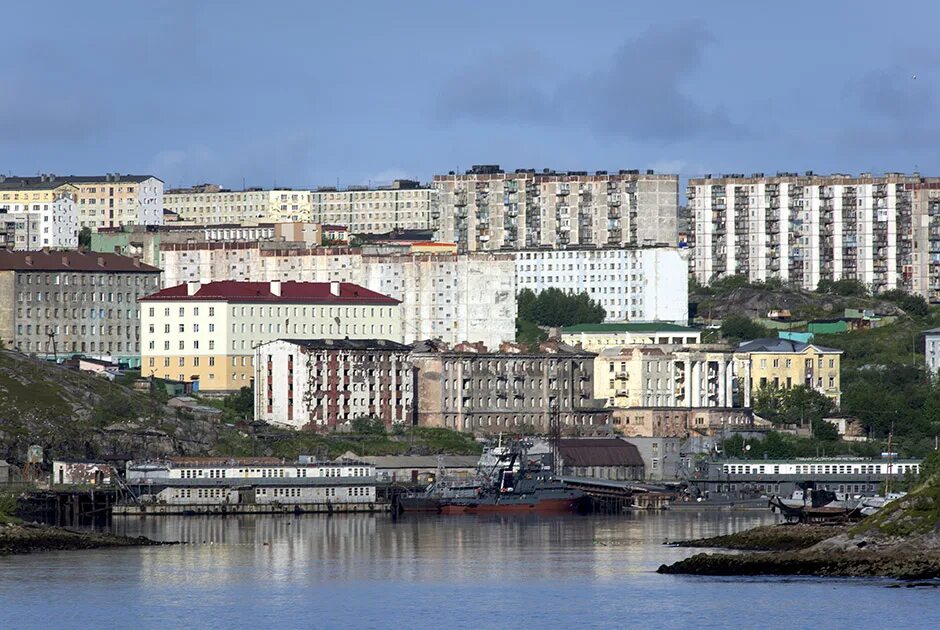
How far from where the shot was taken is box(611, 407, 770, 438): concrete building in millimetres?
158875

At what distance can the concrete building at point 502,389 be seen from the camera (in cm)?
15625

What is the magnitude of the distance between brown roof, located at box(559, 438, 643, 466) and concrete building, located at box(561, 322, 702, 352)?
81.3 ft

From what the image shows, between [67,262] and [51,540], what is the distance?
6584 cm

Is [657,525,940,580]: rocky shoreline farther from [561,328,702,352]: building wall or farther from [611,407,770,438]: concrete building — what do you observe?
[561,328,702,352]: building wall

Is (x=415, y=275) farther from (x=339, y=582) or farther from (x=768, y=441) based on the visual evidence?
(x=339, y=582)

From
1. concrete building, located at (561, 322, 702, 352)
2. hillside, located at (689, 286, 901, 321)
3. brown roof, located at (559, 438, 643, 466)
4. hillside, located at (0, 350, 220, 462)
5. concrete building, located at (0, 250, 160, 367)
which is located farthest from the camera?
hillside, located at (689, 286, 901, 321)

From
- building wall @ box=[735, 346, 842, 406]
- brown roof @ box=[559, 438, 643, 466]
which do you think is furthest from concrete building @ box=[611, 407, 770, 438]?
brown roof @ box=[559, 438, 643, 466]

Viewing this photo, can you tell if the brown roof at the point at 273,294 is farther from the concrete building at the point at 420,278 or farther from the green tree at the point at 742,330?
the green tree at the point at 742,330

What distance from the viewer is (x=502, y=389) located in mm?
158625

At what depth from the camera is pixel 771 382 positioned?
551ft

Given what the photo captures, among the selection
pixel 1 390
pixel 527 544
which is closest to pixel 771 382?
pixel 1 390

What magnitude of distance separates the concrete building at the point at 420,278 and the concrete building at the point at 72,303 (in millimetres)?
11289

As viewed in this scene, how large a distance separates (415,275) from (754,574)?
296 feet

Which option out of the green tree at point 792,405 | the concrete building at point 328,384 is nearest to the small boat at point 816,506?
the green tree at point 792,405
